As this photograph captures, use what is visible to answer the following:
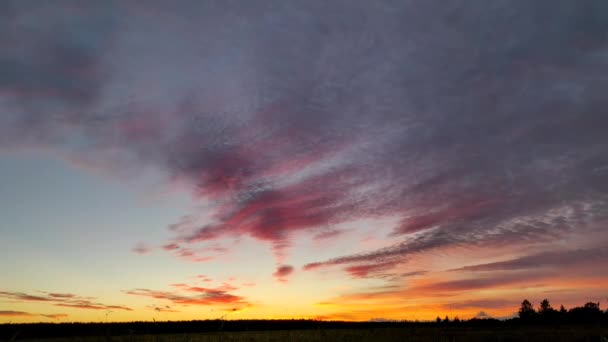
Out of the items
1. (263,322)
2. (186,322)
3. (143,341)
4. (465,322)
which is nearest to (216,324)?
(186,322)

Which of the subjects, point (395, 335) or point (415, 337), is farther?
point (395, 335)

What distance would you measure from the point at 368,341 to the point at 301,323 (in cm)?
9893

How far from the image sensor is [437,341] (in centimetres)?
2464

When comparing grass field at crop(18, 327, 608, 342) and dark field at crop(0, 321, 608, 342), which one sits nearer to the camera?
dark field at crop(0, 321, 608, 342)

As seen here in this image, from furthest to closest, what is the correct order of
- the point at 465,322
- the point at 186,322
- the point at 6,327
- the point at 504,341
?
the point at 186,322 → the point at 6,327 → the point at 465,322 → the point at 504,341

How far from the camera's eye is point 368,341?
2464 centimetres

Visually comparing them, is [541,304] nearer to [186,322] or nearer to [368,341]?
[186,322]

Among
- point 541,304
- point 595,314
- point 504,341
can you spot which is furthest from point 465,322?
point 541,304

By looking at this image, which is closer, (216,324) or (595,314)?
(595,314)

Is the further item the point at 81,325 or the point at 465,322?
the point at 81,325

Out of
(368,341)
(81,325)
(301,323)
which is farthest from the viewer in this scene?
(301,323)

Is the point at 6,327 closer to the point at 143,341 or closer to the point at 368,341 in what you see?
the point at 143,341

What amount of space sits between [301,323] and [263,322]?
36.3 feet

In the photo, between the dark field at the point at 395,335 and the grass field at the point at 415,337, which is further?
the grass field at the point at 415,337
